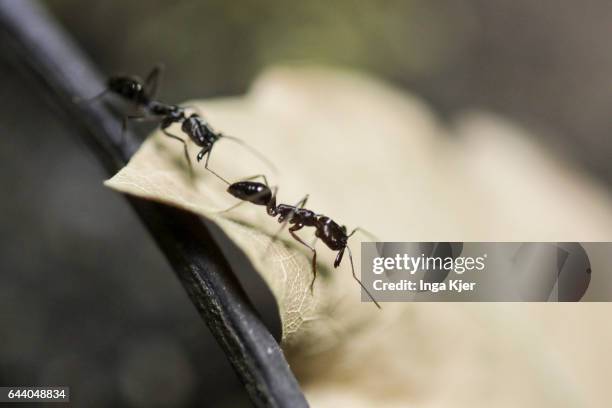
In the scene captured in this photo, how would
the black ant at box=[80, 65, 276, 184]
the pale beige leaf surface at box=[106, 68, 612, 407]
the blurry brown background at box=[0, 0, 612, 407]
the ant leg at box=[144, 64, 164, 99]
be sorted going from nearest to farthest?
1. the pale beige leaf surface at box=[106, 68, 612, 407]
2. the black ant at box=[80, 65, 276, 184]
3. the blurry brown background at box=[0, 0, 612, 407]
4. the ant leg at box=[144, 64, 164, 99]

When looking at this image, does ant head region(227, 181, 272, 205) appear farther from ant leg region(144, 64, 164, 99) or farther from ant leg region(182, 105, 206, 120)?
ant leg region(144, 64, 164, 99)

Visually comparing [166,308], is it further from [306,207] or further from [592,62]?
[592,62]

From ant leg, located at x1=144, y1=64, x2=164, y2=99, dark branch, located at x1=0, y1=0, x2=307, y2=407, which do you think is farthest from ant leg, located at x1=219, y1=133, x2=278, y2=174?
ant leg, located at x1=144, y1=64, x2=164, y2=99

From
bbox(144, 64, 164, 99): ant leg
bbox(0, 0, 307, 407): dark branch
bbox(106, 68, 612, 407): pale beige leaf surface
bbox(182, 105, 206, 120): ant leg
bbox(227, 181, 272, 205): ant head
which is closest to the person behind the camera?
bbox(0, 0, 307, 407): dark branch

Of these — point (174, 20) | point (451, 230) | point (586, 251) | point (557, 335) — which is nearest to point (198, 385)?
point (451, 230)

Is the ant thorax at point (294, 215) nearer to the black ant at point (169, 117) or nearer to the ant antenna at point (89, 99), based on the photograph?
the black ant at point (169, 117)

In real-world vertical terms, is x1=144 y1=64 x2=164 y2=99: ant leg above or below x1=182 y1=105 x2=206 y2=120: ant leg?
above
